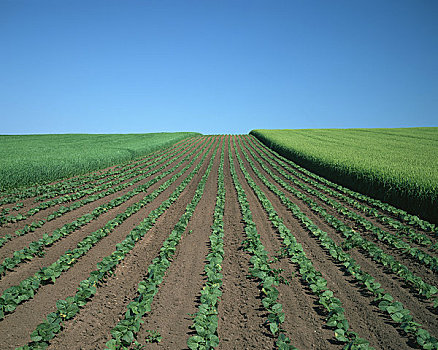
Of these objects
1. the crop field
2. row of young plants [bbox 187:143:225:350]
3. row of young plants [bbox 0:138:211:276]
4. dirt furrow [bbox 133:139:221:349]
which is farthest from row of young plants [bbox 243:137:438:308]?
row of young plants [bbox 0:138:211:276]

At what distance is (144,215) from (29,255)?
177 inches

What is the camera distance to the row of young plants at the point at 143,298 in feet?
14.6

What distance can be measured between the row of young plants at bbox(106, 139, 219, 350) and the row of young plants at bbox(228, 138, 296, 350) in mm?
2295

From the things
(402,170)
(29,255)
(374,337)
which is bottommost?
(374,337)

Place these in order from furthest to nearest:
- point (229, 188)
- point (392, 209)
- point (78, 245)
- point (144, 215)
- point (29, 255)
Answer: point (229, 188)
point (392, 209)
point (144, 215)
point (78, 245)
point (29, 255)

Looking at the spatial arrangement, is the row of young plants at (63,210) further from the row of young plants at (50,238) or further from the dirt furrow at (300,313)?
the dirt furrow at (300,313)

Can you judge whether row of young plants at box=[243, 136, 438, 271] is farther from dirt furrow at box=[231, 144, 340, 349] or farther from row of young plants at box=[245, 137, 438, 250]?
dirt furrow at box=[231, 144, 340, 349]

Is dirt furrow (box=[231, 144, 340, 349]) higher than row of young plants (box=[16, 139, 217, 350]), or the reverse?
row of young plants (box=[16, 139, 217, 350])

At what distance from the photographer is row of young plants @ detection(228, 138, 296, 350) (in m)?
4.64

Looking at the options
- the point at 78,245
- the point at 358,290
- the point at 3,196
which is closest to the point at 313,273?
the point at 358,290

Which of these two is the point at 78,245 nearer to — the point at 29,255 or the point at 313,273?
the point at 29,255

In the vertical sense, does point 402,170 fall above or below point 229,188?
above

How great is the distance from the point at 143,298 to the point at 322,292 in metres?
4.10

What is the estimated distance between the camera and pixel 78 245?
7.86 meters
